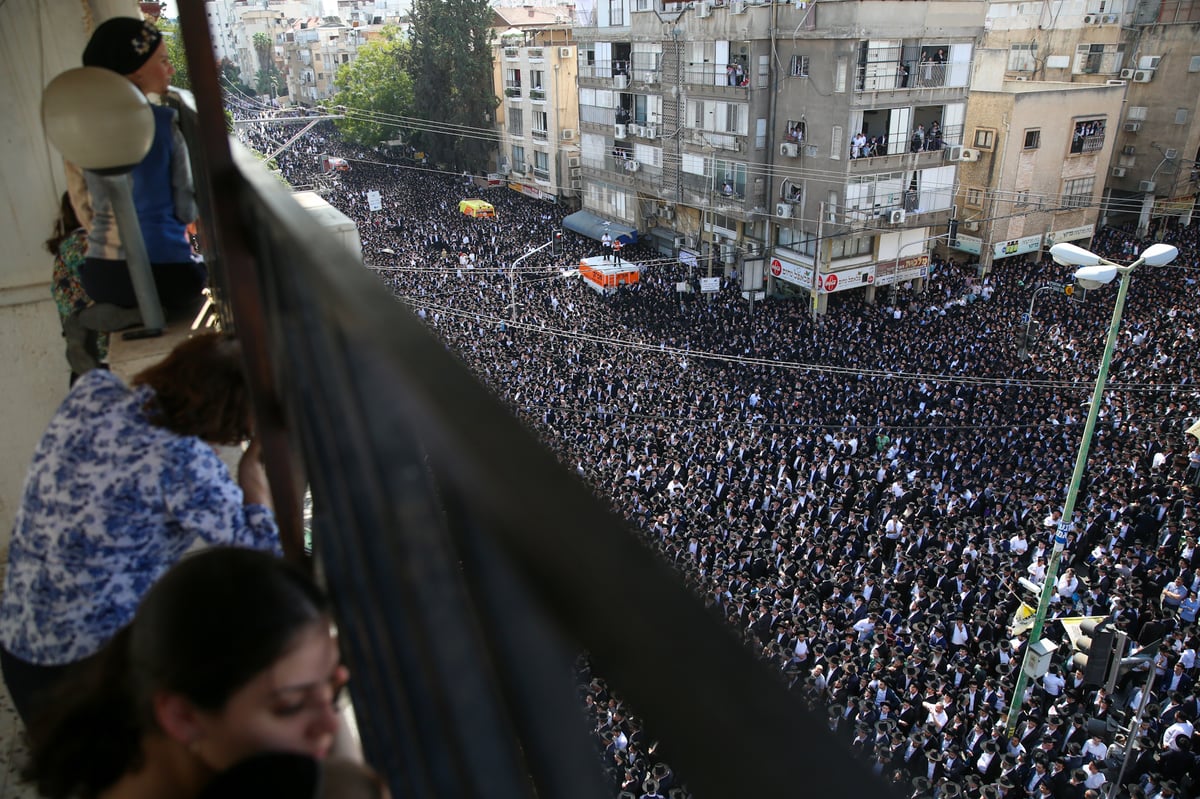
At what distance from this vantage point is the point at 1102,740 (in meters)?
7.77

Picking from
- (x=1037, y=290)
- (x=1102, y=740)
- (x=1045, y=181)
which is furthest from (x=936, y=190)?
(x=1102, y=740)

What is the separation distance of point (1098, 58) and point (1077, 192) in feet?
22.6

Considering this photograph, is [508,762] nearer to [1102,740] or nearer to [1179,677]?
[1102,740]

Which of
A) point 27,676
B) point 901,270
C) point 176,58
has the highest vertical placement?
point 176,58

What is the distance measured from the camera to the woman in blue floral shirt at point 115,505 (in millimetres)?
1646

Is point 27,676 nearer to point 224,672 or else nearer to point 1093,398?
point 224,672

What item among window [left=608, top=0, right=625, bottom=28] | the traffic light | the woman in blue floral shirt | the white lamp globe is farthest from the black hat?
window [left=608, top=0, right=625, bottom=28]

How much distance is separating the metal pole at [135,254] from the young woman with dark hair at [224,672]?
6.67ft

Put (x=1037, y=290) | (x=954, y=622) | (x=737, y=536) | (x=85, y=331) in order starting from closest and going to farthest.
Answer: (x=85, y=331) < (x=954, y=622) < (x=737, y=536) < (x=1037, y=290)

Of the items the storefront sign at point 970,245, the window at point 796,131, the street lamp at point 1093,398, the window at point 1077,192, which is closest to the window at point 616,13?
the window at point 796,131

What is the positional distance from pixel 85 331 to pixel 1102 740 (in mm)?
8741

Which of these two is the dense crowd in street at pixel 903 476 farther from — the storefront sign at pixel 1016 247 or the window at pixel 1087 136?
the window at pixel 1087 136

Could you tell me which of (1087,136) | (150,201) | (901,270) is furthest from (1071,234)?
(150,201)

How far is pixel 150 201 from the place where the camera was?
3121 millimetres
